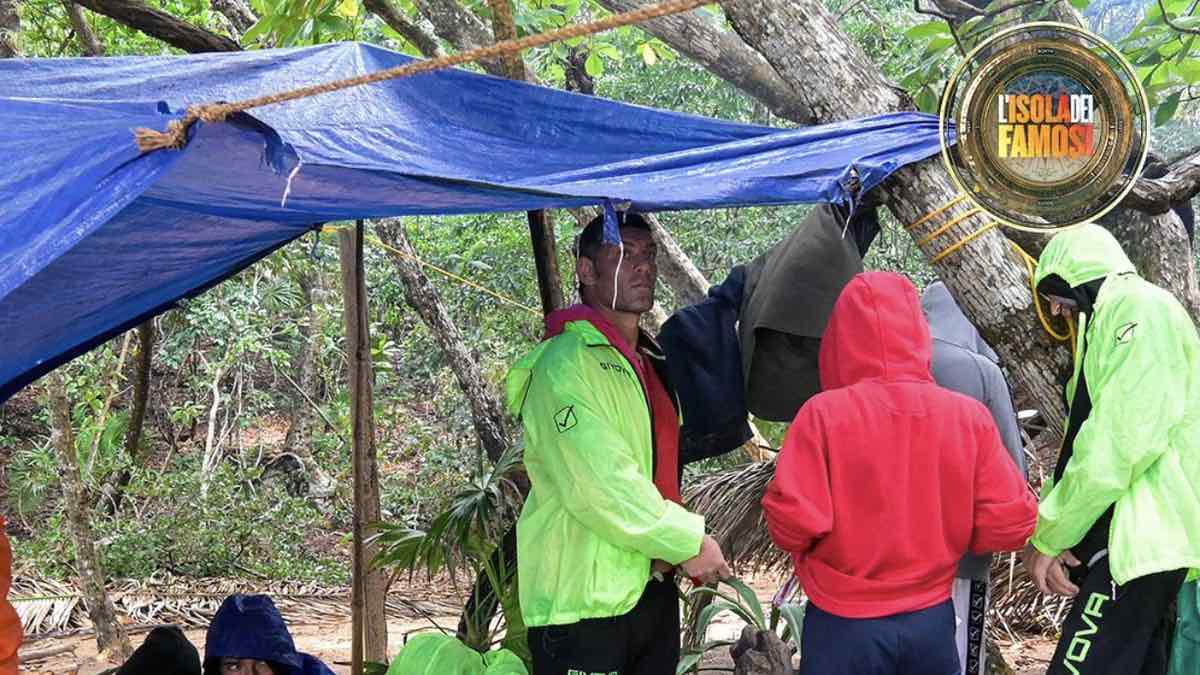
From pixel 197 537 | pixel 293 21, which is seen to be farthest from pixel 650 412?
pixel 197 537

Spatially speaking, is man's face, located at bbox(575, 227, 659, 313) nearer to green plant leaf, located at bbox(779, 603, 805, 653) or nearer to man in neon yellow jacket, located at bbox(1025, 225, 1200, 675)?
man in neon yellow jacket, located at bbox(1025, 225, 1200, 675)

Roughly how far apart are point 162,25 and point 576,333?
1531 millimetres

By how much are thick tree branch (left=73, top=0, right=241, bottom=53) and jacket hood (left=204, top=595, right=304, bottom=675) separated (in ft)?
4.89

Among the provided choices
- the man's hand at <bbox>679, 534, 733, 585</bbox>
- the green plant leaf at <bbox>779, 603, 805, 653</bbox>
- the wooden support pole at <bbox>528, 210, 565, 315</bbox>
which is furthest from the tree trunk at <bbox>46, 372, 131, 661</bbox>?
the man's hand at <bbox>679, 534, 733, 585</bbox>

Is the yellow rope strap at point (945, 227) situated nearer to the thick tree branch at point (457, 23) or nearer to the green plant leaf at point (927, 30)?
the green plant leaf at point (927, 30)

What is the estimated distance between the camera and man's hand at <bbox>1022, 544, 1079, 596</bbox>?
2.66 metres

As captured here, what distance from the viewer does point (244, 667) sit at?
3287 millimetres

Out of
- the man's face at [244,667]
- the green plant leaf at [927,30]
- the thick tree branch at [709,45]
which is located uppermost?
the thick tree branch at [709,45]

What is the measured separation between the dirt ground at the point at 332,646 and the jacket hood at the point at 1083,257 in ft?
7.49

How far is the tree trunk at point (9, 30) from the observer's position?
4.72 meters

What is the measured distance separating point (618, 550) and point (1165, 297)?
47.8 inches

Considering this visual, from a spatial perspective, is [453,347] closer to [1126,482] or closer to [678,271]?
[678,271]

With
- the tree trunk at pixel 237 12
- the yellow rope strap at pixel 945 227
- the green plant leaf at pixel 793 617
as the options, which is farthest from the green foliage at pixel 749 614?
the tree trunk at pixel 237 12

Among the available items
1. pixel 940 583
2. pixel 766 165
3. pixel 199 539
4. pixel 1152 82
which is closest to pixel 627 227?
pixel 766 165
